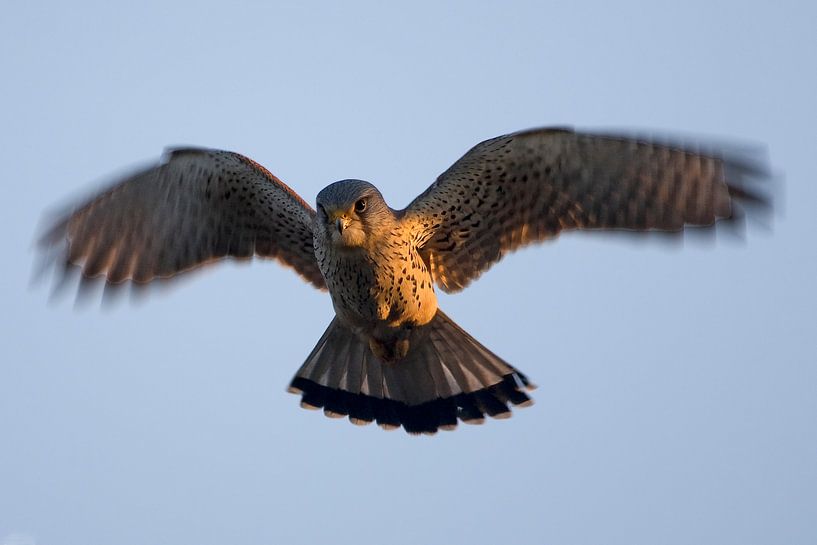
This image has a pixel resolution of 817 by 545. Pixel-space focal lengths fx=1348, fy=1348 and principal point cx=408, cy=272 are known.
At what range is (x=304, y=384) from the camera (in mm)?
9562

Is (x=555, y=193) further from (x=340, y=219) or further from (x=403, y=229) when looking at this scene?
(x=340, y=219)

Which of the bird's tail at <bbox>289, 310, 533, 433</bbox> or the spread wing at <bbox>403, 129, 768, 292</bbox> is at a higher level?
the spread wing at <bbox>403, 129, 768, 292</bbox>

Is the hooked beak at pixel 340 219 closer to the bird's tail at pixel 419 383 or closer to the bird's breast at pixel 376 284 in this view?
the bird's breast at pixel 376 284

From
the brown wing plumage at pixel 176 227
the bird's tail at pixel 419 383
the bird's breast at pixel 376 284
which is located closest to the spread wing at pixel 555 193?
the bird's breast at pixel 376 284

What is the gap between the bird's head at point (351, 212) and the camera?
808 cm

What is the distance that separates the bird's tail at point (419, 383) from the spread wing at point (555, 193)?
1.84 ft

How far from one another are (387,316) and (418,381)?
875 mm

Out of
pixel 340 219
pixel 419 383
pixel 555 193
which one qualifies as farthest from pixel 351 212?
pixel 419 383

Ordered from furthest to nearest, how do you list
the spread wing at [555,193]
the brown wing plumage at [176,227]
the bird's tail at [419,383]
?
the bird's tail at [419,383] < the brown wing plumage at [176,227] < the spread wing at [555,193]

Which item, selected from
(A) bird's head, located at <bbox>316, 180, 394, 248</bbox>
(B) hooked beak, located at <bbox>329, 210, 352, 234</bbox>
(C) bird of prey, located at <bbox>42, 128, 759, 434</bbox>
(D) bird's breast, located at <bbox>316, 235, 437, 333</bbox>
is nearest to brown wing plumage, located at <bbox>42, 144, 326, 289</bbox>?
(C) bird of prey, located at <bbox>42, 128, 759, 434</bbox>

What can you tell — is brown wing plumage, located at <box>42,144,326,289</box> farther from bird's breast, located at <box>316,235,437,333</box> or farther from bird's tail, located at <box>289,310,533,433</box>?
bird's breast, located at <box>316,235,437,333</box>

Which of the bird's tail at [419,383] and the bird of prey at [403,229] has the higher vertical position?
the bird of prey at [403,229]

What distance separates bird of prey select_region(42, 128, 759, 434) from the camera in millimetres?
8398

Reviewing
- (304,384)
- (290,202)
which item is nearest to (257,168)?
(290,202)
